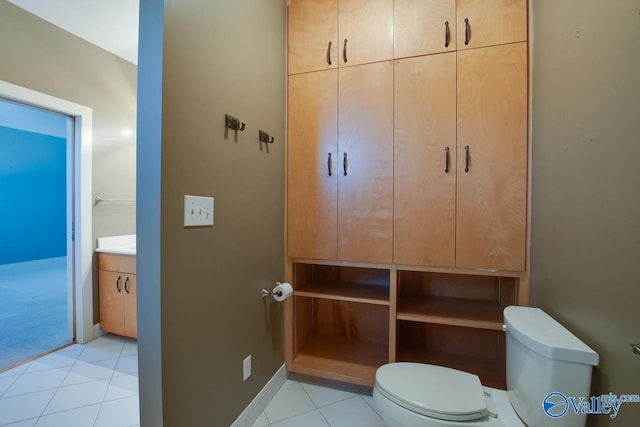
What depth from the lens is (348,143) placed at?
157 centimetres

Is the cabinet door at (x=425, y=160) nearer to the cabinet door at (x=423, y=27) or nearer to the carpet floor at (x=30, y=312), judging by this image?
the cabinet door at (x=423, y=27)

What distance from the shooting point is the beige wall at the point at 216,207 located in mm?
854

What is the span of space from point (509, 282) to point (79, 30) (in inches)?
149

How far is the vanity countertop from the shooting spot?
2235mm

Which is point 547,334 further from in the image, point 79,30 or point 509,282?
point 79,30

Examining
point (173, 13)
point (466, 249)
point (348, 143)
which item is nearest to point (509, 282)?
point (466, 249)

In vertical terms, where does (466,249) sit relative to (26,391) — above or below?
above

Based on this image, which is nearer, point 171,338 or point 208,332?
point 171,338

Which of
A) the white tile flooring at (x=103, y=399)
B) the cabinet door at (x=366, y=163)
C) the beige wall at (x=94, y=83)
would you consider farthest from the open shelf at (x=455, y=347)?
the beige wall at (x=94, y=83)

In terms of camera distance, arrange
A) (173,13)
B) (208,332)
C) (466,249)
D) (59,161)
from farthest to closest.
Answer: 1. (59,161)
2. (466,249)
3. (208,332)
4. (173,13)

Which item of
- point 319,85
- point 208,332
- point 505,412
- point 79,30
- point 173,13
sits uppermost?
point 79,30

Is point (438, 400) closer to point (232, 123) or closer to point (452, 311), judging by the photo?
point (452, 311)

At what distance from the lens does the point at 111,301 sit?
2.28 metres

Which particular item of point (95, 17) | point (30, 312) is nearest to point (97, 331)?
point (30, 312)
